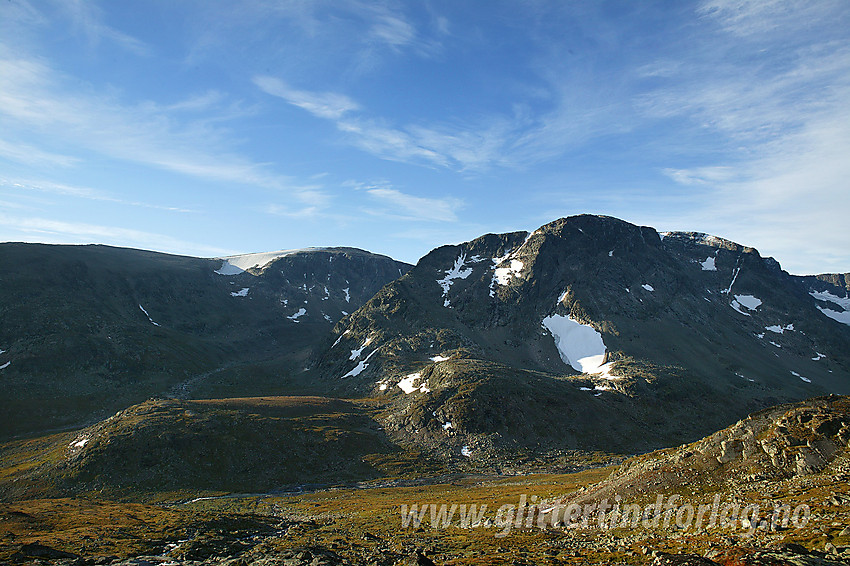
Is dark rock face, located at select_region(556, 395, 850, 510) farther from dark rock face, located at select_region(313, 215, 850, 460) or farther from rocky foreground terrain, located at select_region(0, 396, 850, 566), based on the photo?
dark rock face, located at select_region(313, 215, 850, 460)

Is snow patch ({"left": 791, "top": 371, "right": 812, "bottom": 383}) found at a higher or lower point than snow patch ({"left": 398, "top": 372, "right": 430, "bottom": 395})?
higher

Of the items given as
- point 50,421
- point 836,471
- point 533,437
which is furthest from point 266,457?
point 836,471

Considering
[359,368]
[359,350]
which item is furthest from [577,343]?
[359,350]

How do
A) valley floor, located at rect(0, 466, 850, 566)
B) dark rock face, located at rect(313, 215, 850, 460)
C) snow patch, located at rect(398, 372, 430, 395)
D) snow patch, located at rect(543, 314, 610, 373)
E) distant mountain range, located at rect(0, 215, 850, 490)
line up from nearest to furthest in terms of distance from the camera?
valley floor, located at rect(0, 466, 850, 566) < distant mountain range, located at rect(0, 215, 850, 490) < dark rock face, located at rect(313, 215, 850, 460) < snow patch, located at rect(398, 372, 430, 395) < snow patch, located at rect(543, 314, 610, 373)

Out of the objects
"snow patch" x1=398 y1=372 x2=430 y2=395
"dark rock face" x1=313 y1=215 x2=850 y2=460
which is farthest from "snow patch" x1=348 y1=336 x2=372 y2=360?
"snow patch" x1=398 y1=372 x2=430 y2=395

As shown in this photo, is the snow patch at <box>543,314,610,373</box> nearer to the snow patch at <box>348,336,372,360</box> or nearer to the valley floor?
the snow patch at <box>348,336,372,360</box>

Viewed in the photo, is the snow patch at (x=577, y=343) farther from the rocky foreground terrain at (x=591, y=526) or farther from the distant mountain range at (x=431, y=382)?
the rocky foreground terrain at (x=591, y=526)

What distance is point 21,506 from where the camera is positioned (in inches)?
2368

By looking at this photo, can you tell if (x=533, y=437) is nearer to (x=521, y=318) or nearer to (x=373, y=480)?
(x=373, y=480)

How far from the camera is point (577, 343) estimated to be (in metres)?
179

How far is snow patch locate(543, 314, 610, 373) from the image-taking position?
167m

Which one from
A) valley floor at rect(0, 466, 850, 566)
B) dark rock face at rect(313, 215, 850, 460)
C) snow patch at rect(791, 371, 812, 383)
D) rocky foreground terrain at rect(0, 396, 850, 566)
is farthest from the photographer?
snow patch at rect(791, 371, 812, 383)

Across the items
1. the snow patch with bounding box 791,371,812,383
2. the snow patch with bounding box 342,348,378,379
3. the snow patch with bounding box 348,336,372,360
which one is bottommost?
the snow patch with bounding box 342,348,378,379

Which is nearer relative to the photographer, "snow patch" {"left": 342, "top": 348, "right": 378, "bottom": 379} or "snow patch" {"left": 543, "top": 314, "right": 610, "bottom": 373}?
"snow patch" {"left": 543, "top": 314, "right": 610, "bottom": 373}
